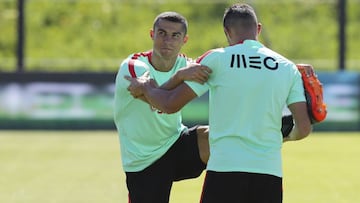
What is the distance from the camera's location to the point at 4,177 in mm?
13664

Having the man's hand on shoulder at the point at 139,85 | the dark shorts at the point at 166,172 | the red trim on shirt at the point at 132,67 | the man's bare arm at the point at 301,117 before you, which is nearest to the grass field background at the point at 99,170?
the dark shorts at the point at 166,172

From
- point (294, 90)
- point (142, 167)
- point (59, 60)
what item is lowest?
point (59, 60)

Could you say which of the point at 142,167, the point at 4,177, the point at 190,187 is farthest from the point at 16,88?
the point at 142,167

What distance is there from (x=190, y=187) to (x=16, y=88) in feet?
36.7

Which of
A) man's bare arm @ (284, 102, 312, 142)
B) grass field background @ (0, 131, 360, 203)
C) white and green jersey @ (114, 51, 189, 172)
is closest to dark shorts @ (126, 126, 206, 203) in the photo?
white and green jersey @ (114, 51, 189, 172)

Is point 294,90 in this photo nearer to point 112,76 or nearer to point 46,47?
point 112,76

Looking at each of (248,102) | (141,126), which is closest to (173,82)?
(248,102)

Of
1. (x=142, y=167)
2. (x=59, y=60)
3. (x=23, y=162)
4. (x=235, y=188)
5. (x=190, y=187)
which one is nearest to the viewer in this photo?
(x=235, y=188)

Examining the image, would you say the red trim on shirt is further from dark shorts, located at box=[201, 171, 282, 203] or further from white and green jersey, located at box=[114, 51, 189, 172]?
dark shorts, located at box=[201, 171, 282, 203]

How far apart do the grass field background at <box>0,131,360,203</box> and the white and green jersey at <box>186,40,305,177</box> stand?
5060 millimetres

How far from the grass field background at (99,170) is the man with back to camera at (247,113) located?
503 cm

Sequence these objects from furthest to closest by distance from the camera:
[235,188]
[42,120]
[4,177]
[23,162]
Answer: [42,120], [23,162], [4,177], [235,188]

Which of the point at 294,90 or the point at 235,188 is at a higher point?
the point at 294,90

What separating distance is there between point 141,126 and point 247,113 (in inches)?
71.4
